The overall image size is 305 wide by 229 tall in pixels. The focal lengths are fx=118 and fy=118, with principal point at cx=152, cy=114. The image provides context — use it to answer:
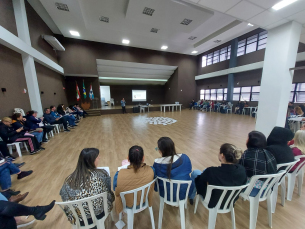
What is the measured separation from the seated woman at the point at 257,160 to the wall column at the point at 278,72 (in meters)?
1.97

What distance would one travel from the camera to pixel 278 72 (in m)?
2.53

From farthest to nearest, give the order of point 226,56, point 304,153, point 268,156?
1. point 226,56
2. point 304,153
3. point 268,156

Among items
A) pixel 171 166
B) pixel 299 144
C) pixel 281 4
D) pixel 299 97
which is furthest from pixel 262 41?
pixel 171 166

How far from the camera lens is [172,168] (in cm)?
115

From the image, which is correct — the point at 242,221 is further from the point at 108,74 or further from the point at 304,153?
the point at 108,74

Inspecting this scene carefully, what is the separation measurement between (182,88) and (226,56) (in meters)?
4.33

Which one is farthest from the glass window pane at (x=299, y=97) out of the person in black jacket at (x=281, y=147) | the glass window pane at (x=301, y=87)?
the person in black jacket at (x=281, y=147)

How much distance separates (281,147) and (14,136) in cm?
498

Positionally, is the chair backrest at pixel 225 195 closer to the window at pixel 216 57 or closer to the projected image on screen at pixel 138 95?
the window at pixel 216 57

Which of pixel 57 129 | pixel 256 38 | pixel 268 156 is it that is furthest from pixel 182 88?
pixel 268 156

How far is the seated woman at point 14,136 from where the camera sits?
8.69 ft

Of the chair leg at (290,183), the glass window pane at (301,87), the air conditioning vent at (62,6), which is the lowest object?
the chair leg at (290,183)

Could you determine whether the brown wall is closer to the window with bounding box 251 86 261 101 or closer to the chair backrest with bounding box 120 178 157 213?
the window with bounding box 251 86 261 101

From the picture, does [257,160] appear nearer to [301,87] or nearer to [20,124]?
[20,124]
